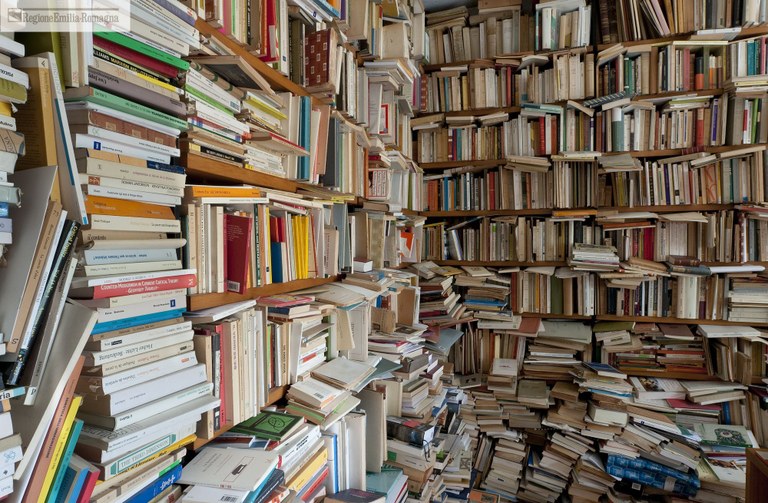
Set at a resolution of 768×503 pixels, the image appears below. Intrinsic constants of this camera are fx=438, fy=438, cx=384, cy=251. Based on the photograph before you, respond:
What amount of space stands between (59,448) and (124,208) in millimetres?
400

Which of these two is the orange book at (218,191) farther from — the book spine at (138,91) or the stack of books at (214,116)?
the book spine at (138,91)

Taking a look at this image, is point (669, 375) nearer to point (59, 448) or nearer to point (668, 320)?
point (668, 320)

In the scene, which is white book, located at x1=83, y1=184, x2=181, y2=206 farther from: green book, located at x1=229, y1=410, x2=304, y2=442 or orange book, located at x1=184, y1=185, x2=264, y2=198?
green book, located at x1=229, y1=410, x2=304, y2=442

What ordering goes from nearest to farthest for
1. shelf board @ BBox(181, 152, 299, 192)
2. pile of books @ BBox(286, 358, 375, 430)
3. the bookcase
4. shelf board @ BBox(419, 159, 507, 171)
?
the bookcase
shelf board @ BBox(181, 152, 299, 192)
pile of books @ BBox(286, 358, 375, 430)
shelf board @ BBox(419, 159, 507, 171)

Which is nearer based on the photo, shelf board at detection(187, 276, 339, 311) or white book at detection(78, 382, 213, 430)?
white book at detection(78, 382, 213, 430)

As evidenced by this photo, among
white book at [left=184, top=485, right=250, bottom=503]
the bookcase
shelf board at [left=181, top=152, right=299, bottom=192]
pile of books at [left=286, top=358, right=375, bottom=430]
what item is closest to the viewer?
the bookcase

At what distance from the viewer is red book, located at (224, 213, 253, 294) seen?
1050 mm

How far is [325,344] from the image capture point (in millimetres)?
1489

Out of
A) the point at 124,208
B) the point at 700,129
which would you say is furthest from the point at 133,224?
the point at 700,129

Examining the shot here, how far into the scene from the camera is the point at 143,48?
0.80 metres

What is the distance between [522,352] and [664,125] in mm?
1611

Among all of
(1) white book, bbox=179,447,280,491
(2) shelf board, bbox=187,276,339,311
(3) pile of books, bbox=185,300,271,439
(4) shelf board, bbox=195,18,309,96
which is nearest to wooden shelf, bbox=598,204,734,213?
(2) shelf board, bbox=187,276,339,311

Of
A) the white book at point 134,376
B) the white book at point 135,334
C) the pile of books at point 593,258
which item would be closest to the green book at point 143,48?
the white book at point 135,334

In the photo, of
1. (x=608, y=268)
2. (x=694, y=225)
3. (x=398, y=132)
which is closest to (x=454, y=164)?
(x=398, y=132)
